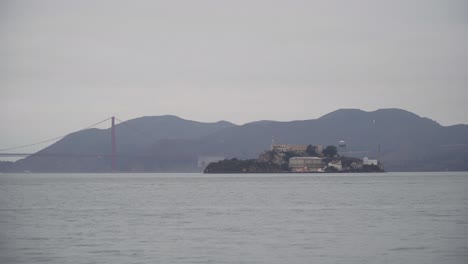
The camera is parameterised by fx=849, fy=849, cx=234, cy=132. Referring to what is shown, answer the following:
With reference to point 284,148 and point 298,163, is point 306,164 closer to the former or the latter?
point 298,163

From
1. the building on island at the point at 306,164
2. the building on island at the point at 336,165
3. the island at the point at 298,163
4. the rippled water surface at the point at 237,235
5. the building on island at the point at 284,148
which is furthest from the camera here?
the building on island at the point at 284,148

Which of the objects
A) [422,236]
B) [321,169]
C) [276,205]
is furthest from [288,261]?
[321,169]

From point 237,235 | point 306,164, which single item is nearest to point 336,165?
point 306,164

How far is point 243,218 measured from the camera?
34.8 m

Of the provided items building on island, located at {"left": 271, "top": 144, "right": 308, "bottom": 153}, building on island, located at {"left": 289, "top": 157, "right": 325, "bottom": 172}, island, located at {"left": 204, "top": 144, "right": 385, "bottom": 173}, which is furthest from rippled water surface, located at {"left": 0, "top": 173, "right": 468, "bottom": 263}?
building on island, located at {"left": 271, "top": 144, "right": 308, "bottom": 153}

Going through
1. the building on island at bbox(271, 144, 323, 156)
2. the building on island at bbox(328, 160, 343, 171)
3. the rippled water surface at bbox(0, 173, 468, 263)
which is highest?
the building on island at bbox(271, 144, 323, 156)

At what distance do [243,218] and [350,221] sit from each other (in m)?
4.56

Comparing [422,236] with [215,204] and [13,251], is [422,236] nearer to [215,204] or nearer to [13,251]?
[13,251]

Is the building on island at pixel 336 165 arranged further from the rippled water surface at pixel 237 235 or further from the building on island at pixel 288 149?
the rippled water surface at pixel 237 235

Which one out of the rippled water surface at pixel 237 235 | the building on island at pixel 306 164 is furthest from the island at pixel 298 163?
the rippled water surface at pixel 237 235

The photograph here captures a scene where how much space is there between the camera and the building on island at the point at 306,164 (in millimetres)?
170125

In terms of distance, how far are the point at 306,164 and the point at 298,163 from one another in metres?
1.69

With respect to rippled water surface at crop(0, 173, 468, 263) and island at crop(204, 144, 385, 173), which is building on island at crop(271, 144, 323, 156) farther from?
rippled water surface at crop(0, 173, 468, 263)

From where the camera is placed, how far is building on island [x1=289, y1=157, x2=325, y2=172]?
558 feet
